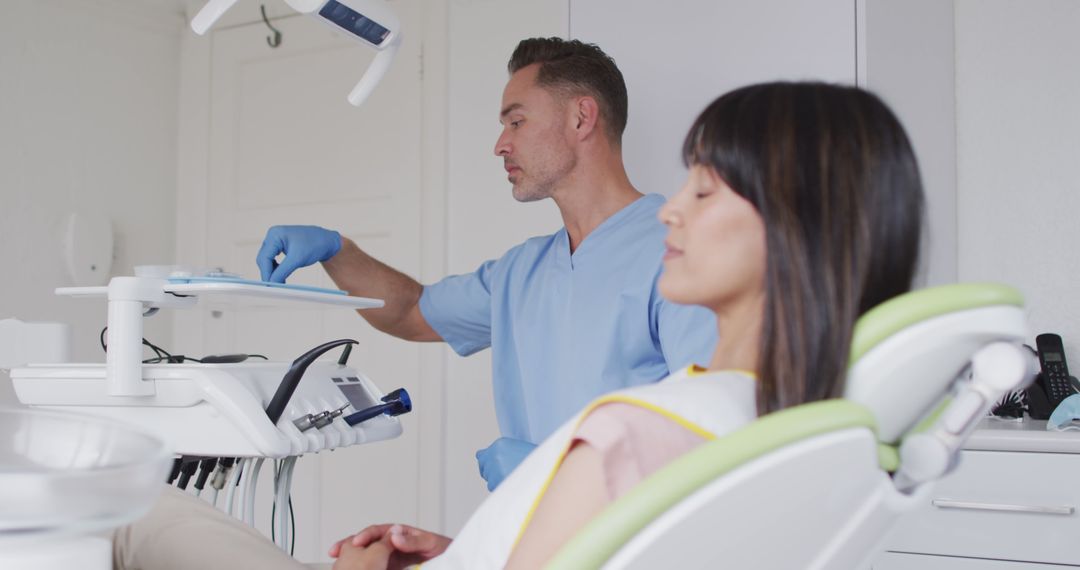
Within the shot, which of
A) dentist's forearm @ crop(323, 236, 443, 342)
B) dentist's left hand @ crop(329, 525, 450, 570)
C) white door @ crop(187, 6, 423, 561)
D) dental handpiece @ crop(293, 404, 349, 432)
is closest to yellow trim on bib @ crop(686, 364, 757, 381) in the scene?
dentist's left hand @ crop(329, 525, 450, 570)

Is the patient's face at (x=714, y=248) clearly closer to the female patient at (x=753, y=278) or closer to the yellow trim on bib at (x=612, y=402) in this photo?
the female patient at (x=753, y=278)

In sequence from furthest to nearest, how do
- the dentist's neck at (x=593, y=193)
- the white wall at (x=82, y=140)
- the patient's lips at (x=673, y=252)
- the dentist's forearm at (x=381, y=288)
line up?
1. the white wall at (x=82, y=140)
2. the dentist's forearm at (x=381, y=288)
3. the dentist's neck at (x=593, y=193)
4. the patient's lips at (x=673, y=252)

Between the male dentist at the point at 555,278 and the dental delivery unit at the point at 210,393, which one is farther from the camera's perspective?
the male dentist at the point at 555,278

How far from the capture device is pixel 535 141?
1887mm

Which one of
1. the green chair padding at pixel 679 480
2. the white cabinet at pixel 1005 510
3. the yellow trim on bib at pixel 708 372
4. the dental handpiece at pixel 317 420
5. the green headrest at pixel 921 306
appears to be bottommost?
the white cabinet at pixel 1005 510

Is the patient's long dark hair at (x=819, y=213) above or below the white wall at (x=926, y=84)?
below

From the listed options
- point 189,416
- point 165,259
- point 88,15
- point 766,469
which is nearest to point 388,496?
point 165,259

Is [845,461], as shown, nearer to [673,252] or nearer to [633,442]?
[633,442]

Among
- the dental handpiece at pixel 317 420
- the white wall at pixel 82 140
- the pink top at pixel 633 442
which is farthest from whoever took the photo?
the white wall at pixel 82 140

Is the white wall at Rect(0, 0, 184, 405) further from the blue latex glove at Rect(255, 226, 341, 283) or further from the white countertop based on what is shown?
the white countertop

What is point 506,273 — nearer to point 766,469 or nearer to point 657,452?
point 657,452

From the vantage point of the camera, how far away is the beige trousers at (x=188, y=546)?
40.4 inches

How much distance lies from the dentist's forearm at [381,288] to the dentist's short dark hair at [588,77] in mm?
475

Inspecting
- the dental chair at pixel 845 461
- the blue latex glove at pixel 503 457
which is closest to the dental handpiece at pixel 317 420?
the blue latex glove at pixel 503 457
